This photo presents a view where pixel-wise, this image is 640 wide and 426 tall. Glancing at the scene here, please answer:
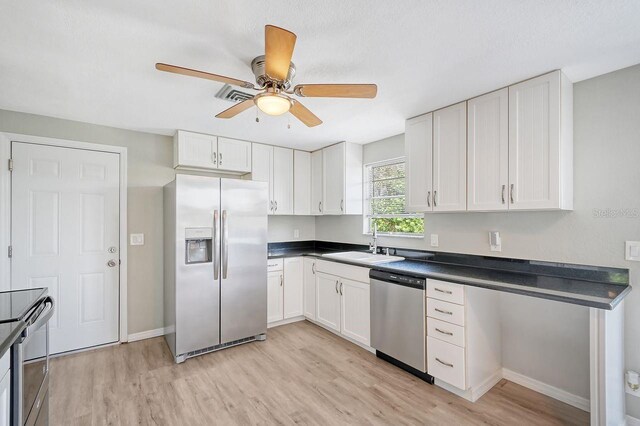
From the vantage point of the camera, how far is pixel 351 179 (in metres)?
3.91

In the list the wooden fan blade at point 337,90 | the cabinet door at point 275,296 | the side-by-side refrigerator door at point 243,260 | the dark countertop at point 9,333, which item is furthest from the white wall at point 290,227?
the dark countertop at point 9,333

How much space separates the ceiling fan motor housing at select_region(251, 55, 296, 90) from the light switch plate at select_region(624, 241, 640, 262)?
2.44 m

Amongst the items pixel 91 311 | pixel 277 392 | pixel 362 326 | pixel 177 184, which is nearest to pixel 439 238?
pixel 362 326

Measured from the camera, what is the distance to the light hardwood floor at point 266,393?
2047 millimetres

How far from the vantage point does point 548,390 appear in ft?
7.51

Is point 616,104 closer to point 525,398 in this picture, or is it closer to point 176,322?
point 525,398

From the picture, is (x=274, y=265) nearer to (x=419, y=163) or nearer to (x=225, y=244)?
(x=225, y=244)

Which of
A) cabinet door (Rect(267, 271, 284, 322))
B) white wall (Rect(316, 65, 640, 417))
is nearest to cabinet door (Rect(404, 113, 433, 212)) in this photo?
white wall (Rect(316, 65, 640, 417))

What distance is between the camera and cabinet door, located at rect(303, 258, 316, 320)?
148 inches

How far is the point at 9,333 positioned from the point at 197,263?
1851 millimetres

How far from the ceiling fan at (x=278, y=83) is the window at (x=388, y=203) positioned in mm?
1888

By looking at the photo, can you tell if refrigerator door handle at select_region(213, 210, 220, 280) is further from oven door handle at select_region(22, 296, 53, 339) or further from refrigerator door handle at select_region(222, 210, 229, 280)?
oven door handle at select_region(22, 296, 53, 339)

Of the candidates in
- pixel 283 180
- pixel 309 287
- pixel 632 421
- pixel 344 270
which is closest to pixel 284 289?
pixel 309 287

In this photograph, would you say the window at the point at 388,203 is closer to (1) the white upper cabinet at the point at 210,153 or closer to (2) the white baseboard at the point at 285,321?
(2) the white baseboard at the point at 285,321
